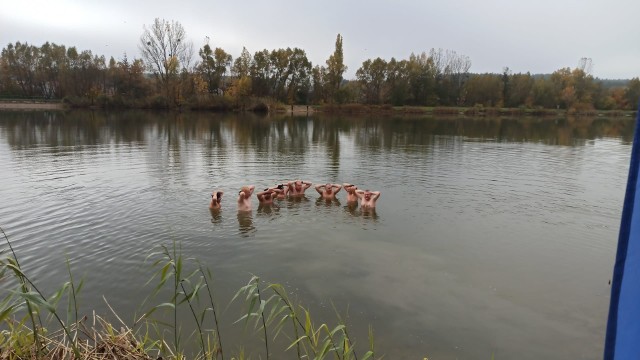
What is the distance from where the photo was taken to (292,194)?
44.1 feet

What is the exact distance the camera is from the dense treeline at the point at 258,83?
71.6 metres

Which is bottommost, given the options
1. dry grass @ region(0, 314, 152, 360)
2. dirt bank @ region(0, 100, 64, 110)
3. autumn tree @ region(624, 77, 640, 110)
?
dry grass @ region(0, 314, 152, 360)

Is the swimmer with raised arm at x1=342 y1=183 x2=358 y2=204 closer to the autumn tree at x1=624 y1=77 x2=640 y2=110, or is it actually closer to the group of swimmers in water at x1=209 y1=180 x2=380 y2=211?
the group of swimmers in water at x1=209 y1=180 x2=380 y2=211

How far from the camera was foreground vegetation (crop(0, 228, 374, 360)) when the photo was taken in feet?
12.2

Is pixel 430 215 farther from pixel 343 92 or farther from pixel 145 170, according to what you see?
pixel 343 92

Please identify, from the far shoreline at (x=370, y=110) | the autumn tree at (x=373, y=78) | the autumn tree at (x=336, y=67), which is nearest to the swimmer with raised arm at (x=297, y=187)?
the far shoreline at (x=370, y=110)

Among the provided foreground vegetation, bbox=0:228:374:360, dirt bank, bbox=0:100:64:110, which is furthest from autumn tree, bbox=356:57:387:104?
foreground vegetation, bbox=0:228:374:360

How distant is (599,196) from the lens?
14.2 metres

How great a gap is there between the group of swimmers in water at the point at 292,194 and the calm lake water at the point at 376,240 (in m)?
0.34

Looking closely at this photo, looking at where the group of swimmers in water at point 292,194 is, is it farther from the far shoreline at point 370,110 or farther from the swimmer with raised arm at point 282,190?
the far shoreline at point 370,110

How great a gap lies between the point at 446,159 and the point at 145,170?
14228 mm

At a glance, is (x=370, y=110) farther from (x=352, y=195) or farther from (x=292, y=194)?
(x=352, y=195)

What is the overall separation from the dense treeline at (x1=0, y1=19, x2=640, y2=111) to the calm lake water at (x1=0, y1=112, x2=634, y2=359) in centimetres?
5583

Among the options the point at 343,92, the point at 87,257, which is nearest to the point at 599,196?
the point at 87,257
